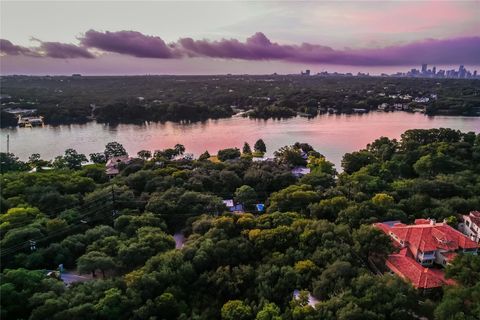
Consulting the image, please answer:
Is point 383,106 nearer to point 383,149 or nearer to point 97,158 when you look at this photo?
point 383,149

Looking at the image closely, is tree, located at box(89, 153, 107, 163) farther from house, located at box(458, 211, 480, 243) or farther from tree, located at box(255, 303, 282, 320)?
house, located at box(458, 211, 480, 243)

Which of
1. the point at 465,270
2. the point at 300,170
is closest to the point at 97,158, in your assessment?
the point at 300,170

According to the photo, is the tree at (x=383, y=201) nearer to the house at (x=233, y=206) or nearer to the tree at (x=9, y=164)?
the house at (x=233, y=206)

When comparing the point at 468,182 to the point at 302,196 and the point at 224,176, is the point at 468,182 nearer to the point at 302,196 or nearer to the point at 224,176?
the point at 302,196

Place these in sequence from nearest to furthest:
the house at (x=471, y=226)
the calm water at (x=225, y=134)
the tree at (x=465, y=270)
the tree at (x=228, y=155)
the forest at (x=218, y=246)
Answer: the forest at (x=218, y=246) → the tree at (x=465, y=270) → the house at (x=471, y=226) → the tree at (x=228, y=155) → the calm water at (x=225, y=134)

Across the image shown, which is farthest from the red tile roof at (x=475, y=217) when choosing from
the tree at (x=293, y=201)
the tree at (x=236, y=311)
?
the tree at (x=236, y=311)

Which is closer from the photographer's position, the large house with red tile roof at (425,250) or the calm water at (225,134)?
the large house with red tile roof at (425,250)
